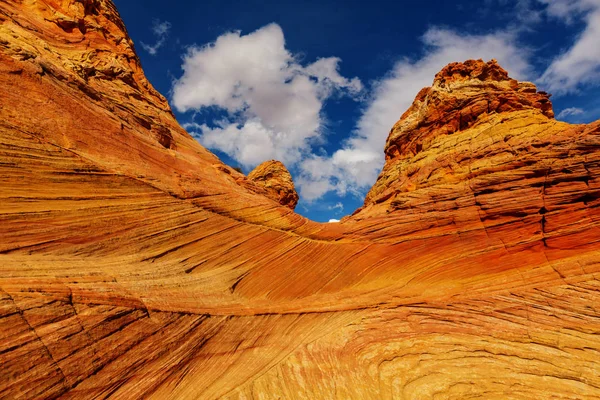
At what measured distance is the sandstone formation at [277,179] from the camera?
50156mm

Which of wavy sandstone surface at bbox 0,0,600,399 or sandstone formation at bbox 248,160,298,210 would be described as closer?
wavy sandstone surface at bbox 0,0,600,399

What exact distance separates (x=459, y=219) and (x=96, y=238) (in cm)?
1634

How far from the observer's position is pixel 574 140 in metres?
15.8

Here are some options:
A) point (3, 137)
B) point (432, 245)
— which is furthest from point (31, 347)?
point (432, 245)

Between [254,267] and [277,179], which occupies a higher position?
[277,179]

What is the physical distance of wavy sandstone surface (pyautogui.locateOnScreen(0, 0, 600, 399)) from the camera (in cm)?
920

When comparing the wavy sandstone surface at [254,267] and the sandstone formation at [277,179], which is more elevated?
the sandstone formation at [277,179]

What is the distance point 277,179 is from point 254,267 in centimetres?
3715

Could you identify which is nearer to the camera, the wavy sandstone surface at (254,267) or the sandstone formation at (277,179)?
the wavy sandstone surface at (254,267)

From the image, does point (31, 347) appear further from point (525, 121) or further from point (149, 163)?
point (525, 121)

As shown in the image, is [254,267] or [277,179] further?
[277,179]

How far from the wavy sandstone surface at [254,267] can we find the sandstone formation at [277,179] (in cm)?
2941

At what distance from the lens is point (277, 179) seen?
51406 millimetres

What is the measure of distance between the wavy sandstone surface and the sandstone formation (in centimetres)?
2941
